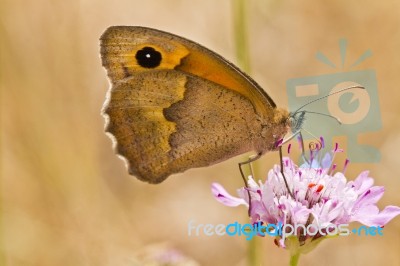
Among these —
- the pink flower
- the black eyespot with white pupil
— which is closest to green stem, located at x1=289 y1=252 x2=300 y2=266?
the pink flower

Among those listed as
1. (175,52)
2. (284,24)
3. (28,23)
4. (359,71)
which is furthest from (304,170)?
(28,23)

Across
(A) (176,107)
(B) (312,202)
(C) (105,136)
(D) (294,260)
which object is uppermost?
(C) (105,136)

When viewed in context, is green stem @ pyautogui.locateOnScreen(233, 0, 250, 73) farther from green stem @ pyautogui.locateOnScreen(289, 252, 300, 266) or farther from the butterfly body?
green stem @ pyautogui.locateOnScreen(289, 252, 300, 266)

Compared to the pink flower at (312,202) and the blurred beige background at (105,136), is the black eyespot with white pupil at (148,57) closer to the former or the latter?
the pink flower at (312,202)

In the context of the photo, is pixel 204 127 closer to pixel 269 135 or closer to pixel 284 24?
pixel 269 135

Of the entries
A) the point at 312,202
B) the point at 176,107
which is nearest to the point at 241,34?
the point at 176,107

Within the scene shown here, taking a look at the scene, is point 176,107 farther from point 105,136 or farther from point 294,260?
point 105,136

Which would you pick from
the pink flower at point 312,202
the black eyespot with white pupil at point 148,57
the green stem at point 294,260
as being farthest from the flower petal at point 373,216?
the black eyespot with white pupil at point 148,57
